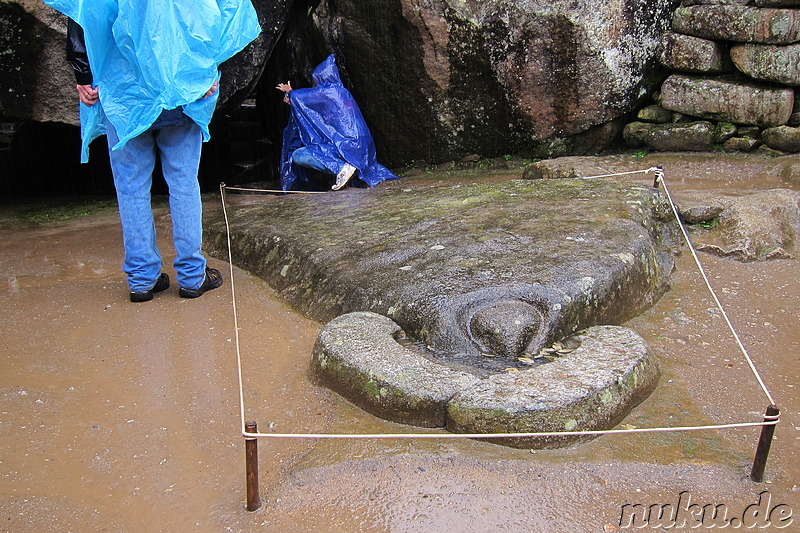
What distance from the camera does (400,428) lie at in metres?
2.28

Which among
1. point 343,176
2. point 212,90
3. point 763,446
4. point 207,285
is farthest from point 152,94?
point 763,446

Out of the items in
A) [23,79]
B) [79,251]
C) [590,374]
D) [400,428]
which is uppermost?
[23,79]

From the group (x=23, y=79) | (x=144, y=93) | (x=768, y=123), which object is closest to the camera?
(x=144, y=93)

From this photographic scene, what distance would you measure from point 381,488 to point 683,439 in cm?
98

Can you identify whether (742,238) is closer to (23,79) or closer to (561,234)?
(561,234)

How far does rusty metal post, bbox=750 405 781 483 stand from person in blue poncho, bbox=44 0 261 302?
2460 millimetres

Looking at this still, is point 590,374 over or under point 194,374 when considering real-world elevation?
over

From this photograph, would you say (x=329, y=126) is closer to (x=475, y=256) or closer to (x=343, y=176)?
(x=343, y=176)

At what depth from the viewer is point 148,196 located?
11.0ft

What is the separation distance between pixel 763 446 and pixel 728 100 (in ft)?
13.0

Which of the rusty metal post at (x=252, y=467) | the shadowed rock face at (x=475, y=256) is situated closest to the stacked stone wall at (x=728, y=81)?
the shadowed rock face at (x=475, y=256)

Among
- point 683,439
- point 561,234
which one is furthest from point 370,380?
point 561,234

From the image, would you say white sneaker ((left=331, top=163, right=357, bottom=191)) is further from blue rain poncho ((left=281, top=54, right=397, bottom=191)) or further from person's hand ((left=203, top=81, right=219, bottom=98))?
person's hand ((left=203, top=81, right=219, bottom=98))

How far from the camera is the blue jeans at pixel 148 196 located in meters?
3.25
